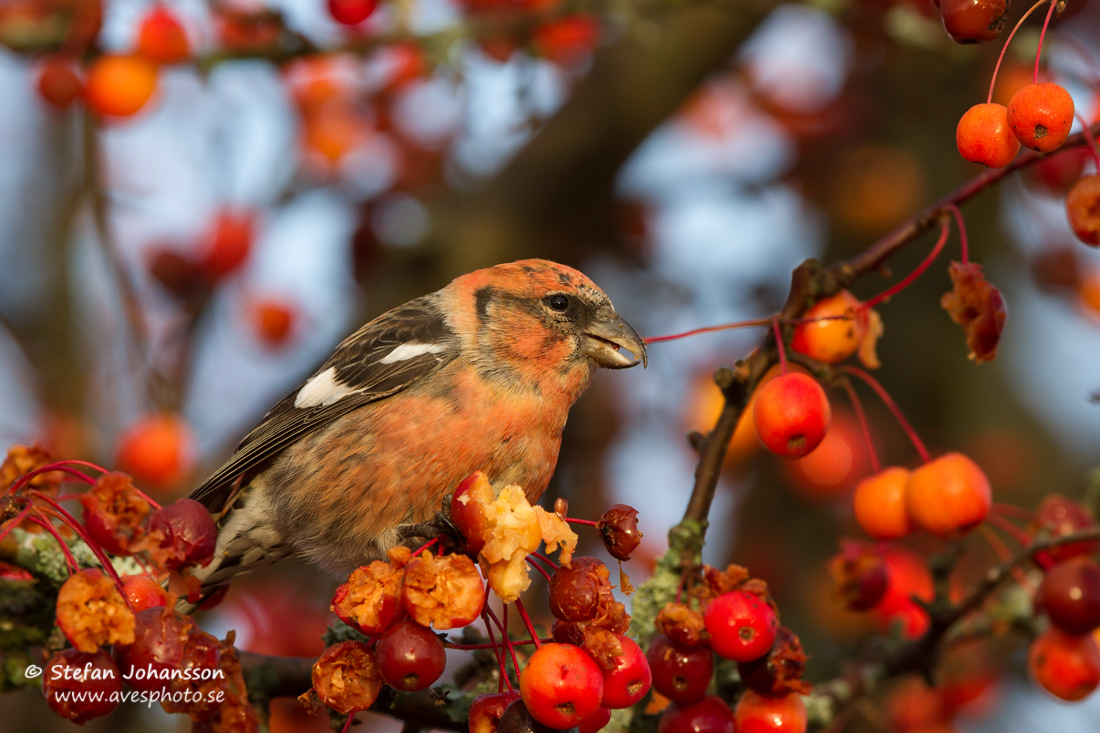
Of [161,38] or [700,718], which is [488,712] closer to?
[700,718]

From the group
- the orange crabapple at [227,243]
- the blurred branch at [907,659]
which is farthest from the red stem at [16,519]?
the orange crabapple at [227,243]

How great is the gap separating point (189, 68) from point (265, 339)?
1782mm

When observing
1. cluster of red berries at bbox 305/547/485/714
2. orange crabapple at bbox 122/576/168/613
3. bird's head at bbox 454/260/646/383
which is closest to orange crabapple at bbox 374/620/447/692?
cluster of red berries at bbox 305/547/485/714

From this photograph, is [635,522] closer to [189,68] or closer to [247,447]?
[247,447]

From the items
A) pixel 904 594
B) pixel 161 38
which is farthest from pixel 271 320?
pixel 904 594

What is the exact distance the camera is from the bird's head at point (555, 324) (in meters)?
3.12

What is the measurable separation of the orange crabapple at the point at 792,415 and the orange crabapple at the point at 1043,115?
66 cm

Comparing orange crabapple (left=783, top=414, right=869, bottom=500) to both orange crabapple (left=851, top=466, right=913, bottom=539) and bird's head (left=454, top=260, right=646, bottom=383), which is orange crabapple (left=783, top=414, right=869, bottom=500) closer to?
bird's head (left=454, top=260, right=646, bottom=383)

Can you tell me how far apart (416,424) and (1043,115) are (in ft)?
6.15

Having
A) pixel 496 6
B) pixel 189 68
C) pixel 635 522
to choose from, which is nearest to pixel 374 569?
pixel 635 522

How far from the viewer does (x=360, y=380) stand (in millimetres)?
3326

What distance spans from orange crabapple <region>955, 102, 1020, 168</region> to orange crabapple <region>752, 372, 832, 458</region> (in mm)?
584

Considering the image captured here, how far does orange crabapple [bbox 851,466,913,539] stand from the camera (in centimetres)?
237

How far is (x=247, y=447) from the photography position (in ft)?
10.8
